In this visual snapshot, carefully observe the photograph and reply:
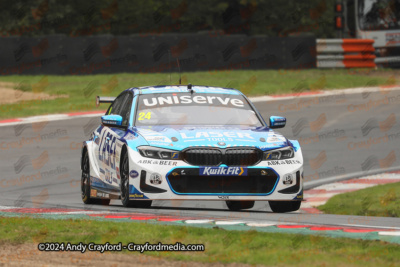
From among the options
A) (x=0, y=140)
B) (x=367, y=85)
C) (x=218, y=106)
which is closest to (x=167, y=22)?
(x=367, y=85)

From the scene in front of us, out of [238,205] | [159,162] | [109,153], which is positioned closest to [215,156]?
[159,162]

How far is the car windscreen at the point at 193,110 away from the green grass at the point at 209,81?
1321 centimetres

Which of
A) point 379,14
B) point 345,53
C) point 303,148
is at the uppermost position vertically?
point 303,148

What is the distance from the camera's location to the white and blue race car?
31.4 ft

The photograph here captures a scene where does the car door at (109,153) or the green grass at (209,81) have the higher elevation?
the car door at (109,153)

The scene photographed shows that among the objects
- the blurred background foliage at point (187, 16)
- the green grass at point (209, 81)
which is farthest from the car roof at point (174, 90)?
the blurred background foliage at point (187, 16)

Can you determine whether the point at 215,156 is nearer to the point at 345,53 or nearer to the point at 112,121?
the point at 112,121

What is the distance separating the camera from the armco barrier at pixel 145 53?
2778 cm

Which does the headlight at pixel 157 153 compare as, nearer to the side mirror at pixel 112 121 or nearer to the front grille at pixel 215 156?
the front grille at pixel 215 156

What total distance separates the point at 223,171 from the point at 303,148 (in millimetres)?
7829

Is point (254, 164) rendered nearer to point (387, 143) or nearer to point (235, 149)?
point (235, 149)

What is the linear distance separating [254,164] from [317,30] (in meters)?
32.5

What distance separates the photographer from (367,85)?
90.0 ft

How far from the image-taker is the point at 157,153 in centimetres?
961
